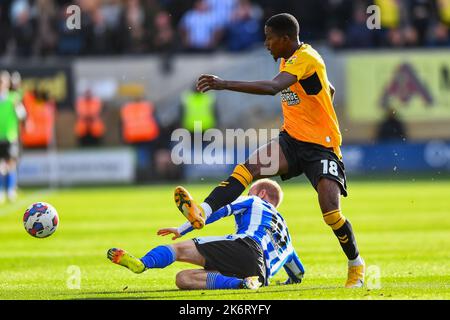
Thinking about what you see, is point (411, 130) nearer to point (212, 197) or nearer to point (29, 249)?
point (29, 249)

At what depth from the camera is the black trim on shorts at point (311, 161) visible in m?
9.11

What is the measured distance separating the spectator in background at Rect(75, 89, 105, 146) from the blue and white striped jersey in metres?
17.5

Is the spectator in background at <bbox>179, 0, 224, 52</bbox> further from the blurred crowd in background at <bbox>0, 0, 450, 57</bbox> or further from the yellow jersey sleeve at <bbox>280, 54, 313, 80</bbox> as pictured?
the yellow jersey sleeve at <bbox>280, 54, 313, 80</bbox>

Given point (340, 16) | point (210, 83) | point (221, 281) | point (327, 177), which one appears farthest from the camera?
point (340, 16)

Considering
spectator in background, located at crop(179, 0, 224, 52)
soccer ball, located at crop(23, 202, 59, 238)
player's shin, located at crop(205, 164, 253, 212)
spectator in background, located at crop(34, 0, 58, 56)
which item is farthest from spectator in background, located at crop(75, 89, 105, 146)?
player's shin, located at crop(205, 164, 253, 212)

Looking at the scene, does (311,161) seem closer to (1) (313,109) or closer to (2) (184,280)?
(1) (313,109)

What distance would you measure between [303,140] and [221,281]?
1.43 meters

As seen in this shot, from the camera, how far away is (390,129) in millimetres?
25625

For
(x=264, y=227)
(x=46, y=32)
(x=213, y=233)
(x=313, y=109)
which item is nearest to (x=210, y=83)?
(x=313, y=109)

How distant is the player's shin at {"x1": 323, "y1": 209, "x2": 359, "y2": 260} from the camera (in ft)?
29.5

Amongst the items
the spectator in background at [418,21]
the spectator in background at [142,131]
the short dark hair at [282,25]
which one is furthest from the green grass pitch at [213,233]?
the spectator in background at [418,21]

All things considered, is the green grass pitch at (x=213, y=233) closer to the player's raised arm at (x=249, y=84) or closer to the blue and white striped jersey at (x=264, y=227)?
the blue and white striped jersey at (x=264, y=227)

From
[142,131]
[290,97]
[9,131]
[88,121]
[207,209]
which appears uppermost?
[290,97]
